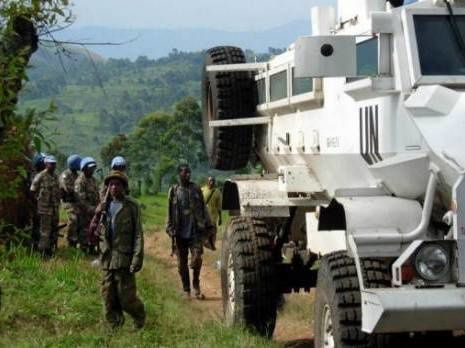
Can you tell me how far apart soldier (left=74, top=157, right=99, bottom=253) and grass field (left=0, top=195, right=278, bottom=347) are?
6.92 feet

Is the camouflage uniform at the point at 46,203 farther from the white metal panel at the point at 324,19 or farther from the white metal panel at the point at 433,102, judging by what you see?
the white metal panel at the point at 433,102

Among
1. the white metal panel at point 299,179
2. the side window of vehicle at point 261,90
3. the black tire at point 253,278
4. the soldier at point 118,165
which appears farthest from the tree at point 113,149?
the white metal panel at point 299,179

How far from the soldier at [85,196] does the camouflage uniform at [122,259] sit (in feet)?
20.5

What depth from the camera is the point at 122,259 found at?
9031mm

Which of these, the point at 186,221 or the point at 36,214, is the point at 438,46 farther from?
the point at 36,214

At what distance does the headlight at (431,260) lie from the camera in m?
5.82

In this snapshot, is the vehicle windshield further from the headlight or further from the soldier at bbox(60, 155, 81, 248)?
the soldier at bbox(60, 155, 81, 248)

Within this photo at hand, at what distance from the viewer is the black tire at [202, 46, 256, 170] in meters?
10.2

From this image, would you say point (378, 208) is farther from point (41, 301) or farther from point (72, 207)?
point (72, 207)

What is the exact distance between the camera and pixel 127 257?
908 cm

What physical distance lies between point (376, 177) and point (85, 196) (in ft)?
30.6

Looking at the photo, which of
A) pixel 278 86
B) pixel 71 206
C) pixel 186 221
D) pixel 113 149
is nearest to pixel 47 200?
pixel 71 206

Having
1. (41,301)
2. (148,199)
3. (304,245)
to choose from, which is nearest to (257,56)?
(304,245)

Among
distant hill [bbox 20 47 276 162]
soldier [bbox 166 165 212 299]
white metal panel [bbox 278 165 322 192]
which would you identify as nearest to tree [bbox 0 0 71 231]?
white metal panel [bbox 278 165 322 192]
